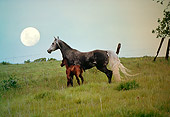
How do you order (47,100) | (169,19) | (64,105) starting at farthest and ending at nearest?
(169,19) < (47,100) < (64,105)

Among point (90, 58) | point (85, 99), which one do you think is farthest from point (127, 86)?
point (90, 58)

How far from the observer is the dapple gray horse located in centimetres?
902

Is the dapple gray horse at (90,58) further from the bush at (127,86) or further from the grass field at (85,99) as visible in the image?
the bush at (127,86)

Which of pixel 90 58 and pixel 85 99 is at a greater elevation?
pixel 90 58

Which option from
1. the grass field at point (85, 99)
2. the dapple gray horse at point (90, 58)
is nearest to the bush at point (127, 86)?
the grass field at point (85, 99)

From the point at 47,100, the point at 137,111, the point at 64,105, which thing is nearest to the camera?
the point at 137,111

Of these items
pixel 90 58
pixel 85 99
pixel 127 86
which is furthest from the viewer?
pixel 90 58

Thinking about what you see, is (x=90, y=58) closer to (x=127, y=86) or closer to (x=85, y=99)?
(x=127, y=86)

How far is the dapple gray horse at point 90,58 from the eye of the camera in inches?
355

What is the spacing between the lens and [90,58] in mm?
9023

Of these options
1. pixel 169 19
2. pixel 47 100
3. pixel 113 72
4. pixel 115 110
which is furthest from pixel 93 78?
pixel 169 19

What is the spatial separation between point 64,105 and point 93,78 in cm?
619

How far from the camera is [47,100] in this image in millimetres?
6418

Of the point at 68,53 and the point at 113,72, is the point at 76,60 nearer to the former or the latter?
the point at 68,53
